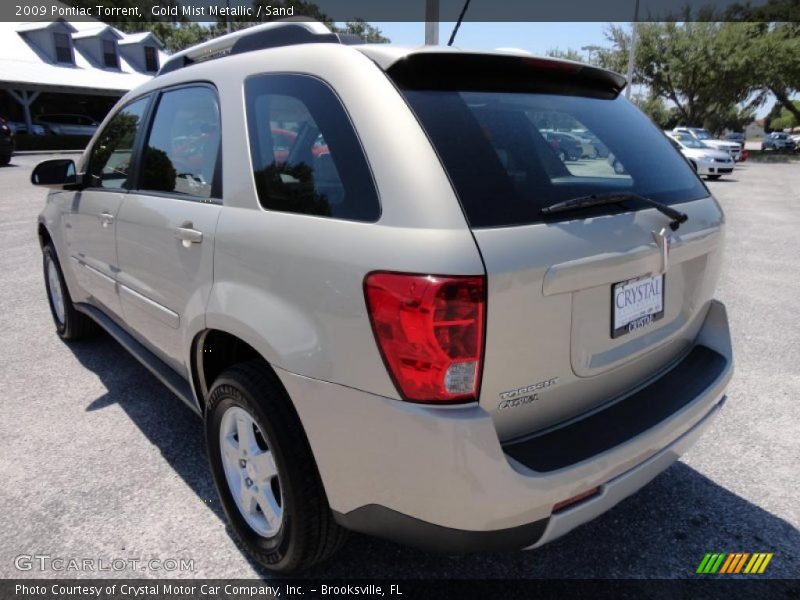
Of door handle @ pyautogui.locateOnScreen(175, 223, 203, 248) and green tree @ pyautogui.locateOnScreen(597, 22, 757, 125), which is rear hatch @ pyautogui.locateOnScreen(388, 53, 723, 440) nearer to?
door handle @ pyautogui.locateOnScreen(175, 223, 203, 248)

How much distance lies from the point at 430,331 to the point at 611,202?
0.77m

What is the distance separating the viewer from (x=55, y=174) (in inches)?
139

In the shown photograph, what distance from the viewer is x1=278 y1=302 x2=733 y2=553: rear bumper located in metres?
1.57

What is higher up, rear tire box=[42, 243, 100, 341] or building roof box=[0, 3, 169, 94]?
building roof box=[0, 3, 169, 94]

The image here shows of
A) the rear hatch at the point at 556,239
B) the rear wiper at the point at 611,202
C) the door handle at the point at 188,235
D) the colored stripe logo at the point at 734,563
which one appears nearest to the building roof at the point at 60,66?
the door handle at the point at 188,235

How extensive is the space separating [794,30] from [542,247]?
135ft

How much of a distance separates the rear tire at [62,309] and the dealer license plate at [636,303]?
375cm

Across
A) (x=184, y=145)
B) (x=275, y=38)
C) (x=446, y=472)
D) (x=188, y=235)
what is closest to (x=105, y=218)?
(x=184, y=145)

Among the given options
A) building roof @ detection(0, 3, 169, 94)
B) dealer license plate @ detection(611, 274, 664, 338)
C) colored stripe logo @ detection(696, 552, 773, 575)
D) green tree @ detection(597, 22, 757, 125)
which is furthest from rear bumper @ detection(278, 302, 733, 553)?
green tree @ detection(597, 22, 757, 125)

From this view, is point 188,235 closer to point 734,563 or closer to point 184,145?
point 184,145

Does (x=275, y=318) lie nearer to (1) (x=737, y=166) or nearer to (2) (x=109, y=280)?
(2) (x=109, y=280)

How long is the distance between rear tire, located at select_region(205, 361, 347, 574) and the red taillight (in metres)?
0.52

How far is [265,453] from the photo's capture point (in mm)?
2084

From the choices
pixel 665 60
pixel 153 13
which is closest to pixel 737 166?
pixel 665 60
